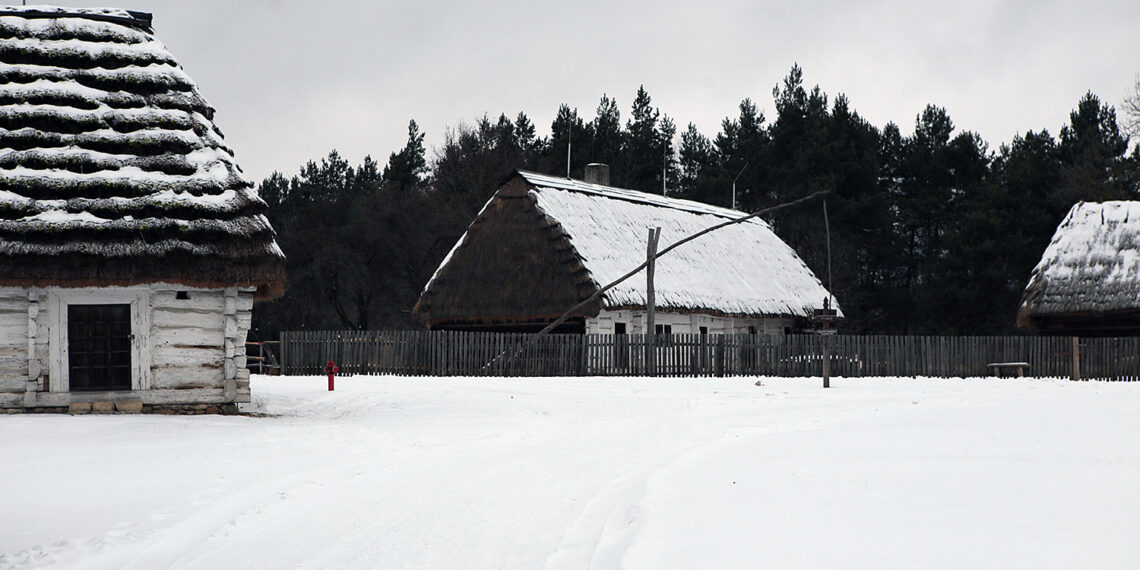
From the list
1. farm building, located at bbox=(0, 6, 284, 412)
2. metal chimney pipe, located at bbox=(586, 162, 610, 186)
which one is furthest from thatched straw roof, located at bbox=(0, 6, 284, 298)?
metal chimney pipe, located at bbox=(586, 162, 610, 186)

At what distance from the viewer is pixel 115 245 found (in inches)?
585

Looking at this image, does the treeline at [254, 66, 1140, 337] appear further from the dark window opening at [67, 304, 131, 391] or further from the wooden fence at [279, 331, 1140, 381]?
the dark window opening at [67, 304, 131, 391]

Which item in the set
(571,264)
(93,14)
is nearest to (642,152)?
(571,264)

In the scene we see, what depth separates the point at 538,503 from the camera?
8.07 m

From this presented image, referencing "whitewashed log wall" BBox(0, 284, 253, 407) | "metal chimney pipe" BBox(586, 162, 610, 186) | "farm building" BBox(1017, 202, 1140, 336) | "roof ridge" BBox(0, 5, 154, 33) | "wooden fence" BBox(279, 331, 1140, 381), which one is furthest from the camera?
"metal chimney pipe" BBox(586, 162, 610, 186)

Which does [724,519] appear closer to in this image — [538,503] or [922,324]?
[538,503]

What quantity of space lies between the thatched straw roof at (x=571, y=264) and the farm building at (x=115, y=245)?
14207mm

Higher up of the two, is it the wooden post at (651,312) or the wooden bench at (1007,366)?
the wooden post at (651,312)

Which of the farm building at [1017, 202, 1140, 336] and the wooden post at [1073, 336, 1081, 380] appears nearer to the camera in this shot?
the wooden post at [1073, 336, 1081, 380]

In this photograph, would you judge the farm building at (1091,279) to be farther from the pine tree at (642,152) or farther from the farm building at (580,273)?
the pine tree at (642,152)

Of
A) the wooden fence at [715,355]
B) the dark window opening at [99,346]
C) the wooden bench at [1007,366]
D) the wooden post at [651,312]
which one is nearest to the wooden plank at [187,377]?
the dark window opening at [99,346]

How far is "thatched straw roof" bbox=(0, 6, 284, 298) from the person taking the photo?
14.8m

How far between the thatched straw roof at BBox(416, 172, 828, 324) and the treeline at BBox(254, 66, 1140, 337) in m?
11.3

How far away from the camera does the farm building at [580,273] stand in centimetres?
2997
